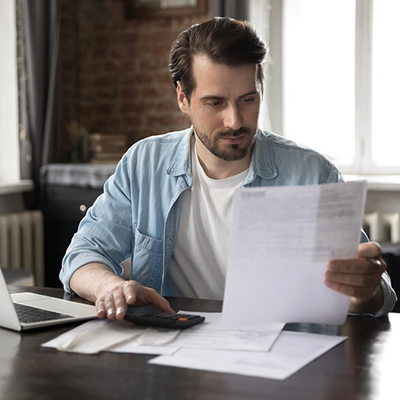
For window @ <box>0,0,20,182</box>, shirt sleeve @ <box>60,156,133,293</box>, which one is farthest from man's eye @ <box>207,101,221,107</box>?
window @ <box>0,0,20,182</box>

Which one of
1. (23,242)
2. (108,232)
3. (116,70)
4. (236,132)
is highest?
(116,70)

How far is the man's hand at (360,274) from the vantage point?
970 mm

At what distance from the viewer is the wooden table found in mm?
763

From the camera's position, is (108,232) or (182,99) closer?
(108,232)

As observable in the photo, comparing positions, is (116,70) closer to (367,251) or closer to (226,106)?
(226,106)

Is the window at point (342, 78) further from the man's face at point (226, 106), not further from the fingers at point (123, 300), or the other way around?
the fingers at point (123, 300)

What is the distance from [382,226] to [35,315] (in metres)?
2.17

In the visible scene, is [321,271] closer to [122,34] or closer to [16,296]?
[16,296]

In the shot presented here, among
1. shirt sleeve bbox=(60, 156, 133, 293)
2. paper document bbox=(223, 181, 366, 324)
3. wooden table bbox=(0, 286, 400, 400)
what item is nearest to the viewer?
wooden table bbox=(0, 286, 400, 400)

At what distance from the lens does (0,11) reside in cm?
328

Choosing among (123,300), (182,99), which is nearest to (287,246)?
(123,300)

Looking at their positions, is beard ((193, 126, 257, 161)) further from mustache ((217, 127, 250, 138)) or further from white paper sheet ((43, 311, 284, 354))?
white paper sheet ((43, 311, 284, 354))

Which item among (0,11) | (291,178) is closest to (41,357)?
(291,178)

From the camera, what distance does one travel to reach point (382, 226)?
2.88 m
